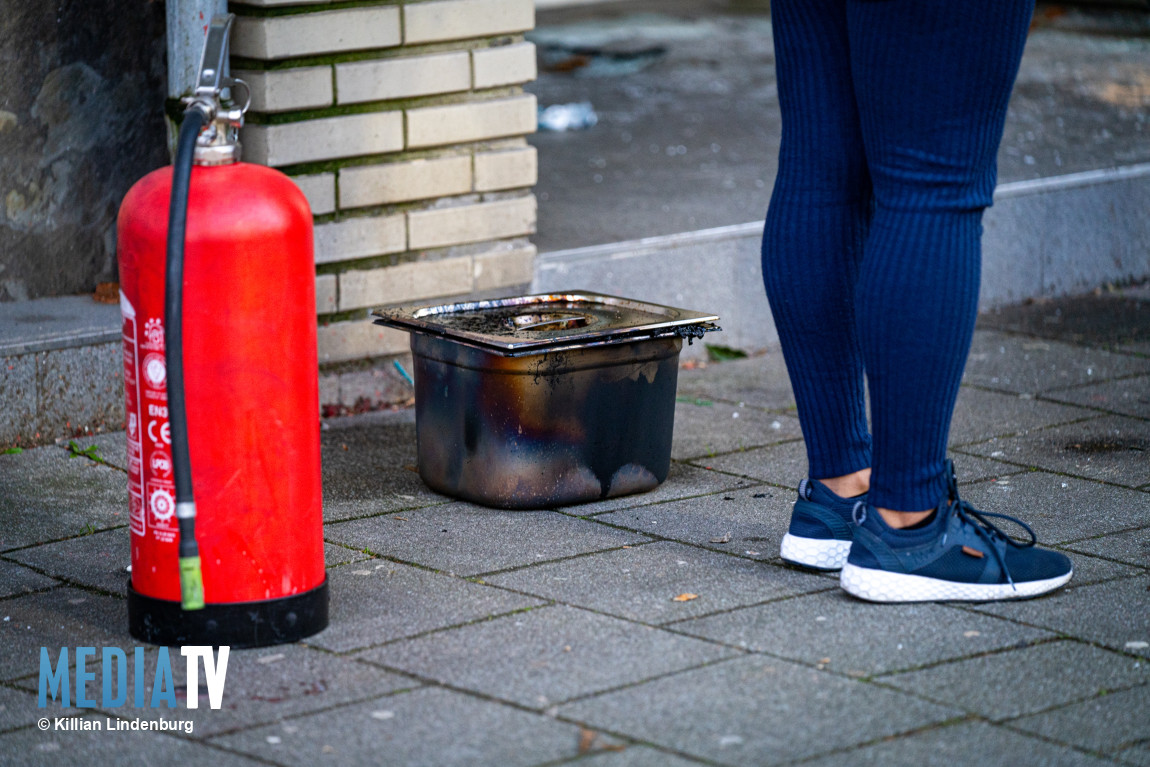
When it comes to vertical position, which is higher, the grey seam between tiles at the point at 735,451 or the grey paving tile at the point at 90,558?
the grey paving tile at the point at 90,558

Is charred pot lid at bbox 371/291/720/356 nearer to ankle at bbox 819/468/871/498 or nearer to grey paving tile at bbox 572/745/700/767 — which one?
ankle at bbox 819/468/871/498

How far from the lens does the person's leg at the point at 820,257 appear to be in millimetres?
2625

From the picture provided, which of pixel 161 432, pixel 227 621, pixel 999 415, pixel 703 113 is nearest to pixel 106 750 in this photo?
pixel 227 621

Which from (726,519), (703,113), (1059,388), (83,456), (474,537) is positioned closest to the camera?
(474,537)

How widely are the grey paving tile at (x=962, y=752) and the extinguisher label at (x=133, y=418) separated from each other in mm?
1159

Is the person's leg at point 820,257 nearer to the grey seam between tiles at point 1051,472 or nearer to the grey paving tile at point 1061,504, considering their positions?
the grey paving tile at point 1061,504

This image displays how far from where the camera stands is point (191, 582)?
2.24 m

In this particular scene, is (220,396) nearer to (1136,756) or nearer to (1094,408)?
(1136,756)

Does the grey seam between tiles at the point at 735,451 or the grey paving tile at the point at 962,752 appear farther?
the grey seam between tiles at the point at 735,451

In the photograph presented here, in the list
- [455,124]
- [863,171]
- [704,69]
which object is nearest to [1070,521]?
[863,171]

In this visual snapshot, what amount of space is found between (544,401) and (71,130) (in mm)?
1657

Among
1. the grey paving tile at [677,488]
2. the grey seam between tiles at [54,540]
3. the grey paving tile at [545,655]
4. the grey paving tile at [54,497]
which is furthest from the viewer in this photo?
the grey paving tile at [677,488]

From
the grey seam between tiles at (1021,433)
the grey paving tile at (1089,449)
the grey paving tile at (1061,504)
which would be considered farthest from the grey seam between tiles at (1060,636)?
the grey seam between tiles at (1021,433)

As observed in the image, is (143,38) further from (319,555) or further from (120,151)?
(319,555)
